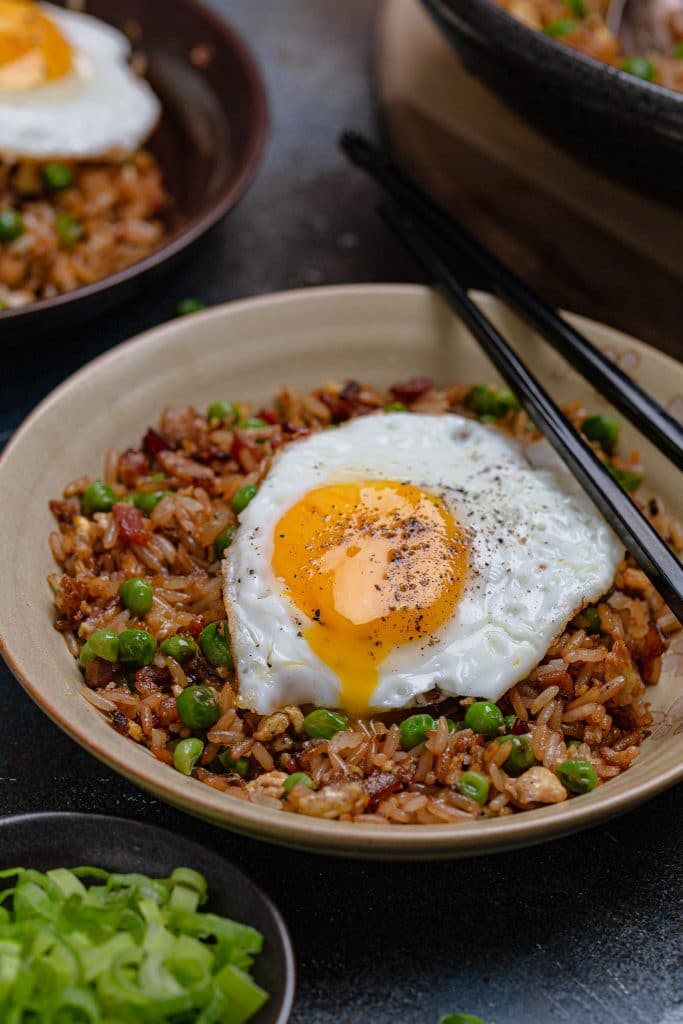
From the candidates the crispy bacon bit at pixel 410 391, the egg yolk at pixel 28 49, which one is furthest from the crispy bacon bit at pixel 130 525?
the egg yolk at pixel 28 49

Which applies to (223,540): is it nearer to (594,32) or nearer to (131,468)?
(131,468)

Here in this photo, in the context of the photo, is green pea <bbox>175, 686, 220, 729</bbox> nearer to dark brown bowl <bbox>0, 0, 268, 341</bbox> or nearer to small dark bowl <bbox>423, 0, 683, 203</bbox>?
dark brown bowl <bbox>0, 0, 268, 341</bbox>

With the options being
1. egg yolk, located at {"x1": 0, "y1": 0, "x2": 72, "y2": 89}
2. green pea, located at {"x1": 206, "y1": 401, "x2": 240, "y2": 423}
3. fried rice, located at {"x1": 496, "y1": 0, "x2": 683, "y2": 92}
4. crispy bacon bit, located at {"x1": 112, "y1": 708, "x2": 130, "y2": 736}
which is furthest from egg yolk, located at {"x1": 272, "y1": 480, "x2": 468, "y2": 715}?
egg yolk, located at {"x1": 0, "y1": 0, "x2": 72, "y2": 89}

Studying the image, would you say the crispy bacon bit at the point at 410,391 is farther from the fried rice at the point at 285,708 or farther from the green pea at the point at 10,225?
the green pea at the point at 10,225

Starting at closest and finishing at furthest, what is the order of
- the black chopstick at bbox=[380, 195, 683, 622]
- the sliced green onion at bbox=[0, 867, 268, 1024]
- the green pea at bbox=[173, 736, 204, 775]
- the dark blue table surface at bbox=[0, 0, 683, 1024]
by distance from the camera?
1. the sliced green onion at bbox=[0, 867, 268, 1024]
2. the dark blue table surface at bbox=[0, 0, 683, 1024]
3. the green pea at bbox=[173, 736, 204, 775]
4. the black chopstick at bbox=[380, 195, 683, 622]

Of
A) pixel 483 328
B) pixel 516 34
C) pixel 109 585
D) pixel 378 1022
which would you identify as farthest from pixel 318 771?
pixel 516 34
